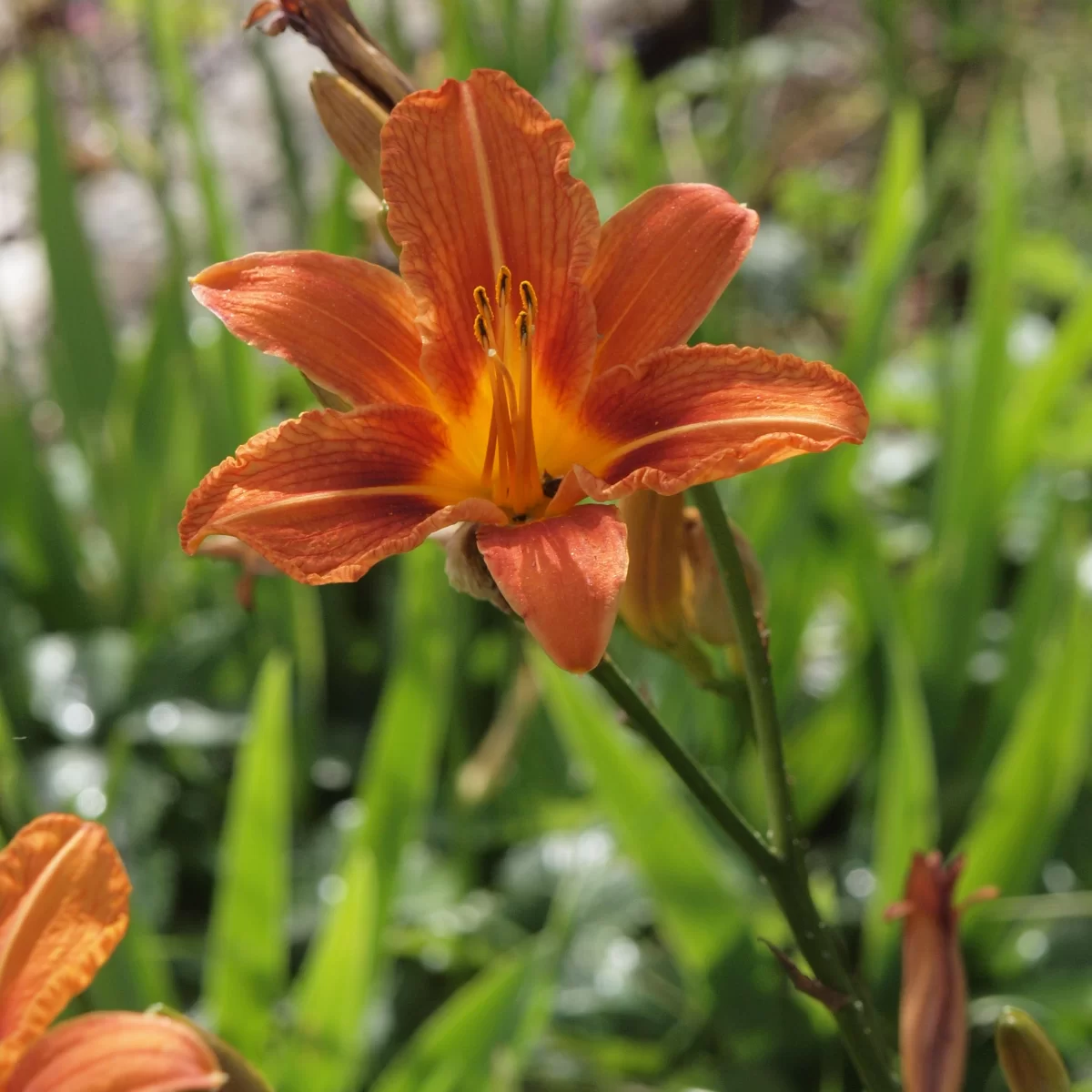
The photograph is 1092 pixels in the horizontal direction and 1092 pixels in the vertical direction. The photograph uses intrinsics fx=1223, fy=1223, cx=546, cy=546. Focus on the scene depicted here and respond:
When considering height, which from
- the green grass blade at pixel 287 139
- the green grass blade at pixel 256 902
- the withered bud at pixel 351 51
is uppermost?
the green grass blade at pixel 287 139

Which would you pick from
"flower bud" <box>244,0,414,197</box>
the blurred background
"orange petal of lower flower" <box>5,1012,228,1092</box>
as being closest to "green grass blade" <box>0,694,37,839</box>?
the blurred background

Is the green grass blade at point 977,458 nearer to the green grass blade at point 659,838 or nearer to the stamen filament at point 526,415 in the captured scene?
the green grass blade at point 659,838

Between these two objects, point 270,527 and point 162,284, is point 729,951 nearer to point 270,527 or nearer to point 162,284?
point 270,527

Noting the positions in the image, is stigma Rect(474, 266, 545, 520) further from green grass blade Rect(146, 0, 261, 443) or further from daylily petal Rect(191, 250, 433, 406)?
green grass blade Rect(146, 0, 261, 443)

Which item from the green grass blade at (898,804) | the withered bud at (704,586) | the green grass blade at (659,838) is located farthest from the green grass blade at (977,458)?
the withered bud at (704,586)

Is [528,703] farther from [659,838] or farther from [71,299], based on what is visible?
[71,299]
